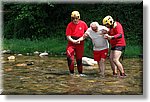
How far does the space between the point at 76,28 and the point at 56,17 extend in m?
0.20

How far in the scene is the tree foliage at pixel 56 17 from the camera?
6309mm

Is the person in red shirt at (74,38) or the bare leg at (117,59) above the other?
the person in red shirt at (74,38)

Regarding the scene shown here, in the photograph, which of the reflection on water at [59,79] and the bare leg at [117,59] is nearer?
the reflection on water at [59,79]

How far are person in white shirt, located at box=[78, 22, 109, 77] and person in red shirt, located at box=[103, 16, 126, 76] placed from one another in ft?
0.14

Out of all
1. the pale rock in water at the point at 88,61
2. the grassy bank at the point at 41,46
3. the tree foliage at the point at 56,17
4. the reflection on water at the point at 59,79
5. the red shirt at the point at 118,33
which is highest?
the tree foliage at the point at 56,17

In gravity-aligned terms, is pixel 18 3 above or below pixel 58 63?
above

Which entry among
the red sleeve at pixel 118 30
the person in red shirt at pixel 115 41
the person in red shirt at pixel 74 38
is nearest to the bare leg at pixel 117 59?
the person in red shirt at pixel 115 41

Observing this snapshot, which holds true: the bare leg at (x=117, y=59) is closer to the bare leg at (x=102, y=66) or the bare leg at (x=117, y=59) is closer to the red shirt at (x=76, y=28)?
the bare leg at (x=102, y=66)

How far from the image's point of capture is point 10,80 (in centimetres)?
632

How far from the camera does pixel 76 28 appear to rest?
6.39m

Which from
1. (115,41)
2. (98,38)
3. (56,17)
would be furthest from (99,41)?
(56,17)

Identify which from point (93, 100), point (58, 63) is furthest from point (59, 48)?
point (93, 100)

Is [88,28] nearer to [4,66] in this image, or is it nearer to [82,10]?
[82,10]

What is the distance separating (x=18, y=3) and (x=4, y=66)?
0.50 m
